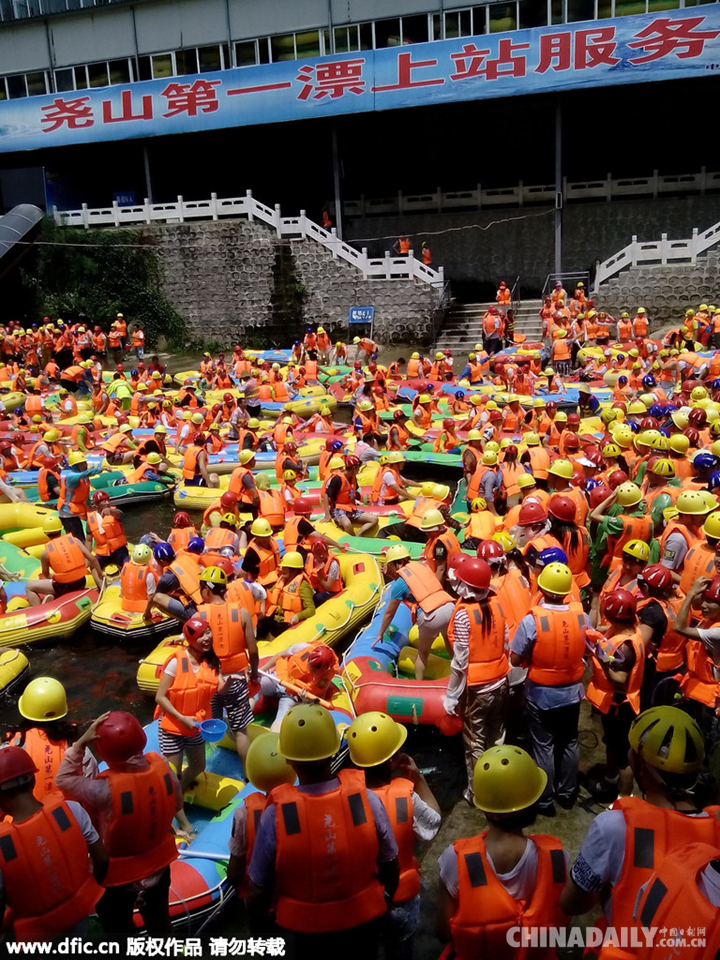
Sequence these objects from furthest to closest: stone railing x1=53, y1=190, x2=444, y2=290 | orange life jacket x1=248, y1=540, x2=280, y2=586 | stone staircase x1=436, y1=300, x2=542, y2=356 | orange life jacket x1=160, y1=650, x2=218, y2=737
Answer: stone railing x1=53, y1=190, x2=444, y2=290
stone staircase x1=436, y1=300, x2=542, y2=356
orange life jacket x1=248, y1=540, x2=280, y2=586
orange life jacket x1=160, y1=650, x2=218, y2=737

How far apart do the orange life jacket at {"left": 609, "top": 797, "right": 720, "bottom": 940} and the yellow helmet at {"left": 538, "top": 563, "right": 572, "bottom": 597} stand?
2093 mm

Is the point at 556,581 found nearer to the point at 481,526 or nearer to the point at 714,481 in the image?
the point at 481,526

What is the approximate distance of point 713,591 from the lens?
15.0 ft

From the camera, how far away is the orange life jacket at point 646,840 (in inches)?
97.1

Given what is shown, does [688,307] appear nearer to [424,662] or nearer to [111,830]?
[424,662]

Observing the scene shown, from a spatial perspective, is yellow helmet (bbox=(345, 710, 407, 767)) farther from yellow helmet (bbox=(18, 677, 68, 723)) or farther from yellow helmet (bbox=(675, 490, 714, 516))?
yellow helmet (bbox=(675, 490, 714, 516))

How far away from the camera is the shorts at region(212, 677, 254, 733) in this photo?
520 cm

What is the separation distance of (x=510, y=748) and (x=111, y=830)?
78.6 inches

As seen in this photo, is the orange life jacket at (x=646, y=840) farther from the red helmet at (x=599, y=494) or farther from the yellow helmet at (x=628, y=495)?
the red helmet at (x=599, y=494)

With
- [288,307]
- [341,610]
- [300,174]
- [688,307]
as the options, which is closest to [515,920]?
[341,610]

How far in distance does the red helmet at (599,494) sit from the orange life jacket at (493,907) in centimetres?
512

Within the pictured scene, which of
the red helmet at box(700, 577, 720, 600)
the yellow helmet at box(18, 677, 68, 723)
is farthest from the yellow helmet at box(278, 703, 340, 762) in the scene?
the red helmet at box(700, 577, 720, 600)

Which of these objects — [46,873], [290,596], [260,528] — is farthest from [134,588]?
[46,873]

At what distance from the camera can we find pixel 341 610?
759 cm
